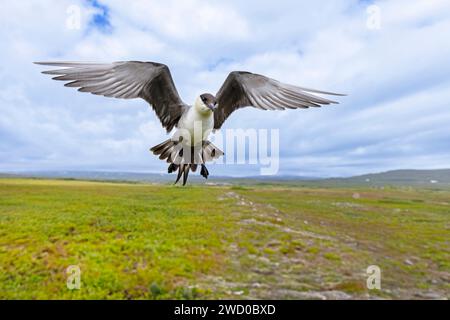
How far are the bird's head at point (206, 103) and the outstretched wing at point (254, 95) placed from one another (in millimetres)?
1084

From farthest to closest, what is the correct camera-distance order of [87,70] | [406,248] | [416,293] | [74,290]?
1. [406,248]
2. [416,293]
3. [74,290]
4. [87,70]

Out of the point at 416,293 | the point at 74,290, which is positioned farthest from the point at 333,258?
the point at 74,290

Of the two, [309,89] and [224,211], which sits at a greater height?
[309,89]

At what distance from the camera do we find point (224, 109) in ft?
18.1

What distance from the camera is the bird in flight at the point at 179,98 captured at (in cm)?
386

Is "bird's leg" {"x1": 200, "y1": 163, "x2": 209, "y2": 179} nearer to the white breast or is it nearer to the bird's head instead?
the white breast

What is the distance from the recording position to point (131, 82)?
455 cm

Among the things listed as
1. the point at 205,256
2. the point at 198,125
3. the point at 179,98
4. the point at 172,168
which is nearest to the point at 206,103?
the point at 198,125

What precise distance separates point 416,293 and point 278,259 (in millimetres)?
9911

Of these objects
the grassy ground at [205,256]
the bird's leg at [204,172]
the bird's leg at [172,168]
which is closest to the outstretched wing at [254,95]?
the bird's leg at [172,168]

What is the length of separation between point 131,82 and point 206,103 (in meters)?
1.37
